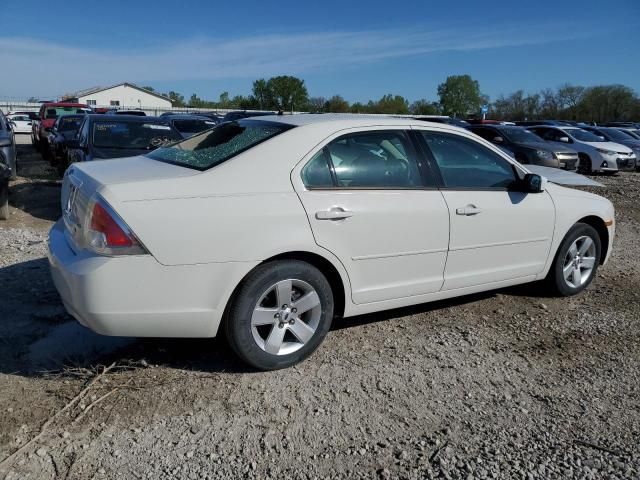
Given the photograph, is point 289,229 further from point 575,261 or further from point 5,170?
point 5,170


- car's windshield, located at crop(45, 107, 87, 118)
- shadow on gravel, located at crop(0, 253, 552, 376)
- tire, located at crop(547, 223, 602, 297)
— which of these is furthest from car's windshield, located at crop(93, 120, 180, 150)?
car's windshield, located at crop(45, 107, 87, 118)

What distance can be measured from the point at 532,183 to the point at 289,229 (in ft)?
7.34

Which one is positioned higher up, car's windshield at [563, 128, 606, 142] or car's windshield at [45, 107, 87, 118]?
car's windshield at [563, 128, 606, 142]

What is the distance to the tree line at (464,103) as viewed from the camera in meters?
70.6

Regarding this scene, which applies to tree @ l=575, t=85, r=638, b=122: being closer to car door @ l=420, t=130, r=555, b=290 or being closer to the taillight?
car door @ l=420, t=130, r=555, b=290

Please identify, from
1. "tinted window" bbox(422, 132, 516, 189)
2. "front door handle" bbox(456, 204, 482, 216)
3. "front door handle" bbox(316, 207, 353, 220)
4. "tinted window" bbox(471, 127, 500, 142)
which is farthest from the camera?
"tinted window" bbox(471, 127, 500, 142)

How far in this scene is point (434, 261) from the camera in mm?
3990

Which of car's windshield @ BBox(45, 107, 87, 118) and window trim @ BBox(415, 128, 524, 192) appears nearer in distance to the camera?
window trim @ BBox(415, 128, 524, 192)

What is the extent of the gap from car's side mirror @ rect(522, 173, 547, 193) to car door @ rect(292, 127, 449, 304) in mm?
934

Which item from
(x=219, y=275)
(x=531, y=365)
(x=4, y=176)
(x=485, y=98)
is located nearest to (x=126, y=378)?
(x=219, y=275)

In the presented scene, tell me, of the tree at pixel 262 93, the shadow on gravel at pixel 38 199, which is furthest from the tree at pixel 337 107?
the shadow on gravel at pixel 38 199

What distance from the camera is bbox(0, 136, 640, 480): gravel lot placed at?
8.71ft

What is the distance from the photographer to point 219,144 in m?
3.87

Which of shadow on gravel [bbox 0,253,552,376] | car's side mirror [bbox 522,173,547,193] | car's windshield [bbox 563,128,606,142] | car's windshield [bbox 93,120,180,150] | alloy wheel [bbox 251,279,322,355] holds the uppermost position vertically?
car's windshield [bbox 563,128,606,142]
